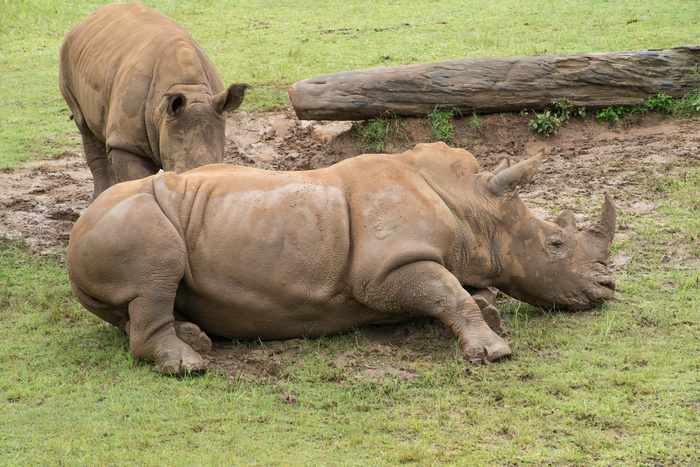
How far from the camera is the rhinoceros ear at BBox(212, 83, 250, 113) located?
6.49 metres

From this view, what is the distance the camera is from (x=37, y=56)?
14609 mm

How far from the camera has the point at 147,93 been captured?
6926 mm

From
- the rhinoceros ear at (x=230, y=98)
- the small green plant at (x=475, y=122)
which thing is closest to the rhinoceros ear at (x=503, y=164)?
the rhinoceros ear at (x=230, y=98)

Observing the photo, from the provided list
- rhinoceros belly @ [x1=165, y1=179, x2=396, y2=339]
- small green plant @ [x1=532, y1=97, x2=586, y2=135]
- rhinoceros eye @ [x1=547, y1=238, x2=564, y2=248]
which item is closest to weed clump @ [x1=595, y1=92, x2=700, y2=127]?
small green plant @ [x1=532, y1=97, x2=586, y2=135]

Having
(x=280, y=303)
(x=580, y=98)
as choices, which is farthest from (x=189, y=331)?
(x=580, y=98)

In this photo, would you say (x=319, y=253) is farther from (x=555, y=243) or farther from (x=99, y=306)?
(x=555, y=243)

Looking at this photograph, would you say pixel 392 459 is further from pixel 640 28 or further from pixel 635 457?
pixel 640 28

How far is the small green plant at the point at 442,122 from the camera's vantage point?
9047 mm

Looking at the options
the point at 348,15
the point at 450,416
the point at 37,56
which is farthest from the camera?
the point at 348,15

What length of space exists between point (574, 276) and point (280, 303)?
197 cm

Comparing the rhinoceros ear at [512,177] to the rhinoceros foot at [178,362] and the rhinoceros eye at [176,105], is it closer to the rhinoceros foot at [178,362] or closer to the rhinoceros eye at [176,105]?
the rhinoceros foot at [178,362]

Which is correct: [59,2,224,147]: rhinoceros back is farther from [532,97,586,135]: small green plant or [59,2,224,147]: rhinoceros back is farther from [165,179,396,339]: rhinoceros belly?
[532,97,586,135]: small green plant

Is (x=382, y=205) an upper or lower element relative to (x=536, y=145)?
upper

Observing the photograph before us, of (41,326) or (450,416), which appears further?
(41,326)
